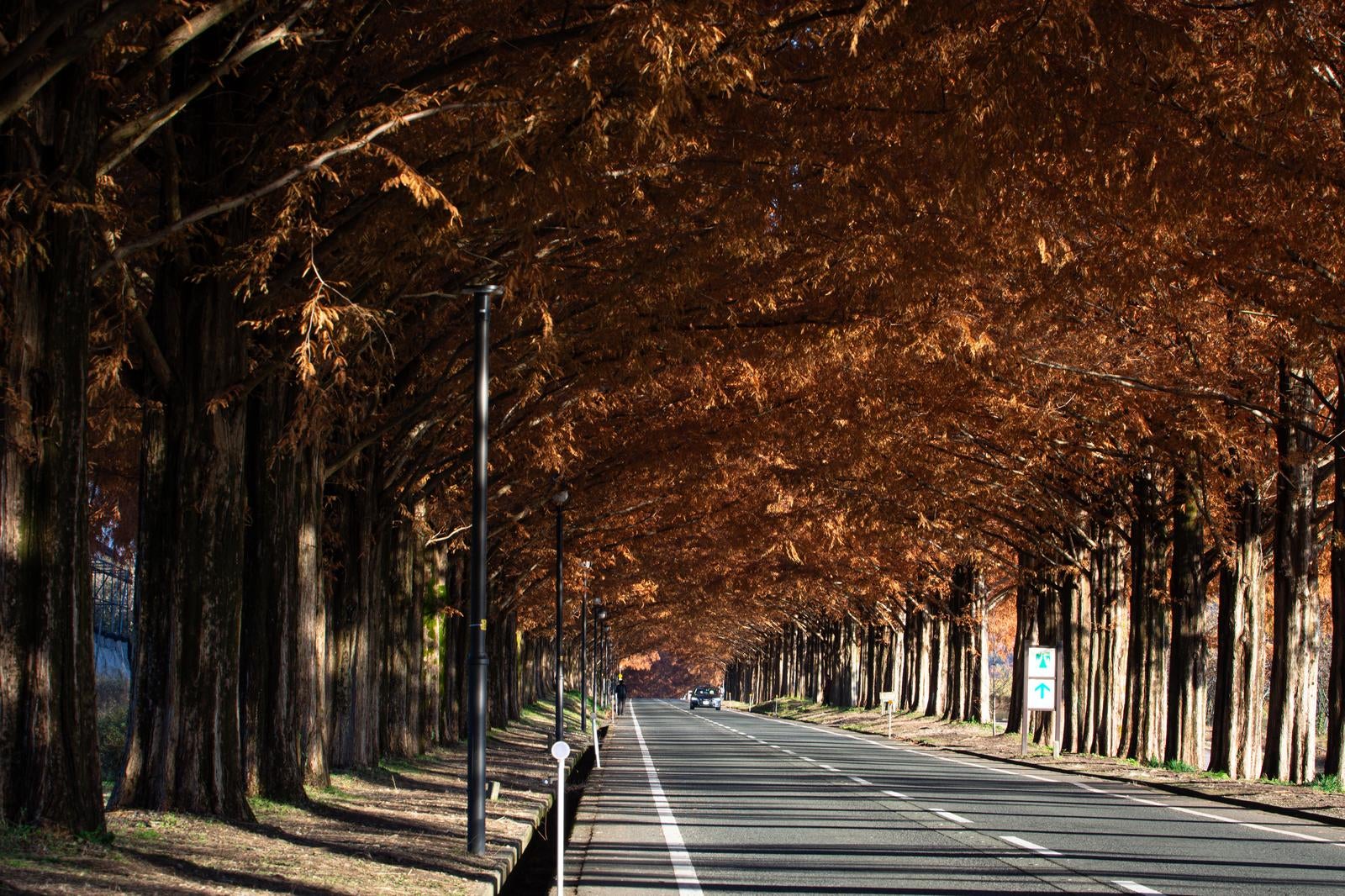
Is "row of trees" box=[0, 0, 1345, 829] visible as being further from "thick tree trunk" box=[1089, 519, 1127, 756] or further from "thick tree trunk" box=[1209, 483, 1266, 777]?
"thick tree trunk" box=[1089, 519, 1127, 756]

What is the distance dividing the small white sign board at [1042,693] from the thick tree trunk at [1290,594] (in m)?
10.3

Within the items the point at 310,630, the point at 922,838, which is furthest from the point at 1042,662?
the point at 310,630

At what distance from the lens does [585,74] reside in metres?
10.3

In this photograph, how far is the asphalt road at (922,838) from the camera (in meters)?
11.9

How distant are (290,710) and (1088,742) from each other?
80.8 feet

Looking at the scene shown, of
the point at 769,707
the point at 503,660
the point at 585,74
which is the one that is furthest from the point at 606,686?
the point at 585,74

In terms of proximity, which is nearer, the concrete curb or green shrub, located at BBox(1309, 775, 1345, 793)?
the concrete curb

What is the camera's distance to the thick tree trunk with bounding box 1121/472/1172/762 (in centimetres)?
3030

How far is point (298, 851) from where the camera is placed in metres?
12.1

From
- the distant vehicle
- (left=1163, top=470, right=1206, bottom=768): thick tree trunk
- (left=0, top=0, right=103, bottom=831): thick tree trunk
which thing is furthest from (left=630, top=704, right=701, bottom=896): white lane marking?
the distant vehicle

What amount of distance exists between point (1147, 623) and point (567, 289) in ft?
57.5

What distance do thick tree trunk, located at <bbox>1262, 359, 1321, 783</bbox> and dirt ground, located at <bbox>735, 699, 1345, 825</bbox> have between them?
0.83 meters

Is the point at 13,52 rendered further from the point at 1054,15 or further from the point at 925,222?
the point at 925,222

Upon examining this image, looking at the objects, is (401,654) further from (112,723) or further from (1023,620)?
(1023,620)
